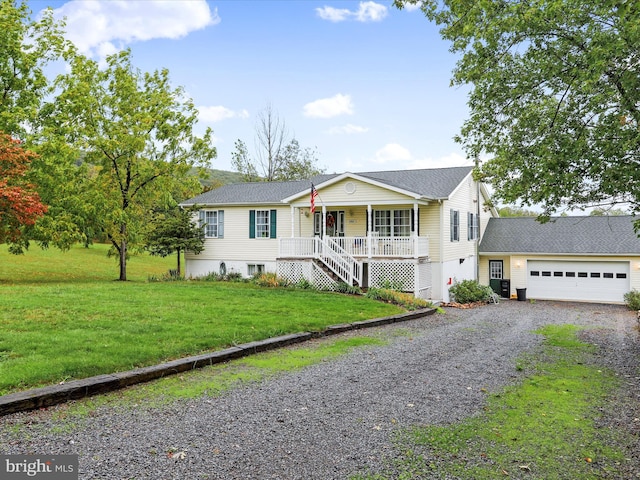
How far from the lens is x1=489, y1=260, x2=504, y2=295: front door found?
21.7 metres

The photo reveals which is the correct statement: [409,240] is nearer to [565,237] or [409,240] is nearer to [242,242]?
[242,242]

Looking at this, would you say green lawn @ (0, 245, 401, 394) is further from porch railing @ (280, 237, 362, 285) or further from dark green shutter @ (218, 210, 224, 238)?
dark green shutter @ (218, 210, 224, 238)

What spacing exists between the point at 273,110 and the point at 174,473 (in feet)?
116

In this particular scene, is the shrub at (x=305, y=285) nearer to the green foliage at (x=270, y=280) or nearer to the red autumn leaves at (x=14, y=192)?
the green foliage at (x=270, y=280)

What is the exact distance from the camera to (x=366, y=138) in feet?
105

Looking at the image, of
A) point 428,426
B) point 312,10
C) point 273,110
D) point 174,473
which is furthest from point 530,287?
point 273,110

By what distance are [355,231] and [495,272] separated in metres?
8.26

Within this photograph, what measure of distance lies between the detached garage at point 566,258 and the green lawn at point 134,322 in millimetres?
10854

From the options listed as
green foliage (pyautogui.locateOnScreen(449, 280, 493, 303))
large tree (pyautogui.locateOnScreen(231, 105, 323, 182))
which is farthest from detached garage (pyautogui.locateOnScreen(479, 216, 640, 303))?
large tree (pyautogui.locateOnScreen(231, 105, 323, 182))

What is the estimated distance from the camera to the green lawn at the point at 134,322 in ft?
18.8

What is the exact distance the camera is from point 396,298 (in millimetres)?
14102

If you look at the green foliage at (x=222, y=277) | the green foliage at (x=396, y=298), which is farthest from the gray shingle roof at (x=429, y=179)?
the green foliage at (x=222, y=277)

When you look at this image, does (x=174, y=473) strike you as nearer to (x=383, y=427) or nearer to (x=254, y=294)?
(x=383, y=427)
